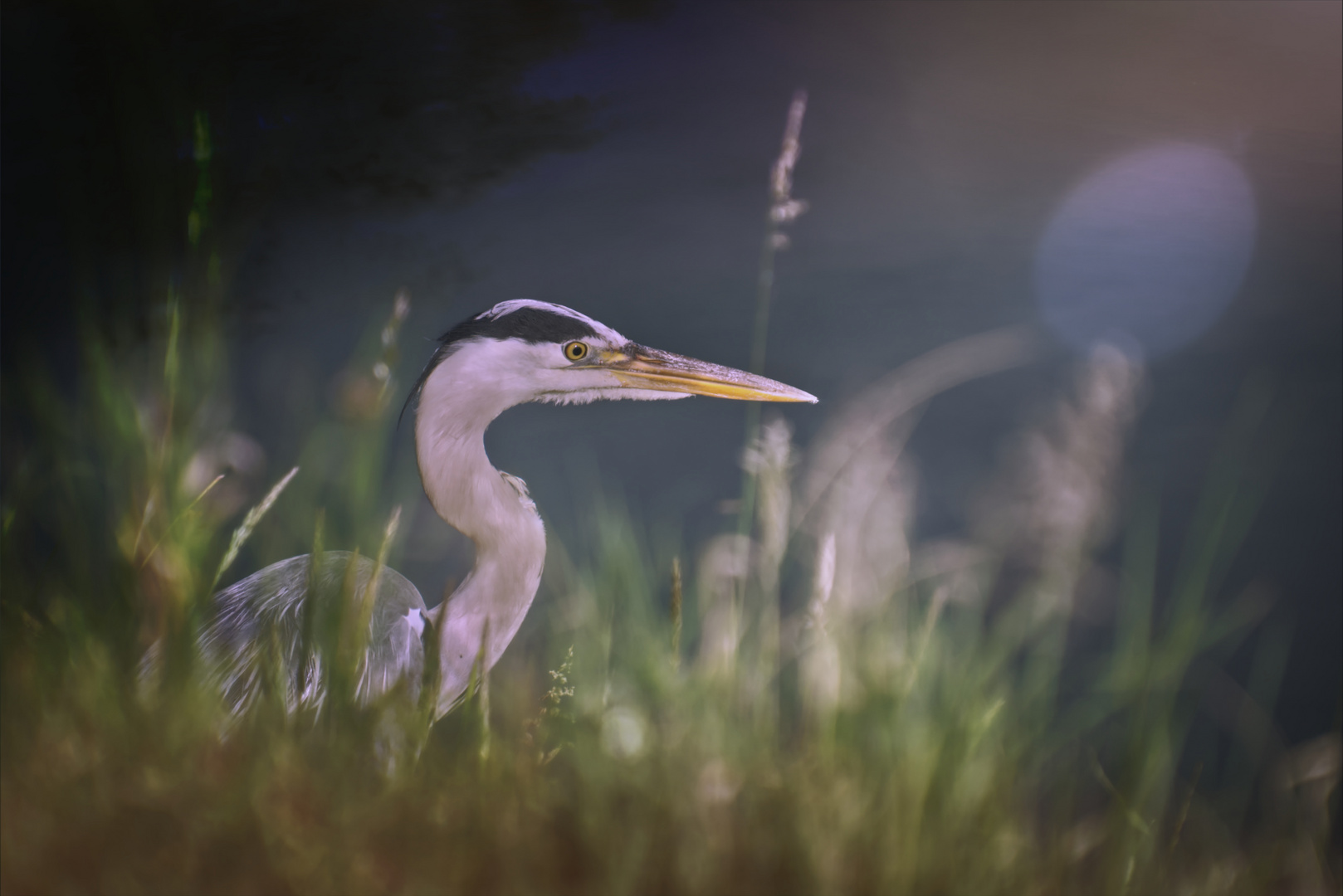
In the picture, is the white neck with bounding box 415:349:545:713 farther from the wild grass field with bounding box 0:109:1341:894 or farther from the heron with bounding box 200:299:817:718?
the wild grass field with bounding box 0:109:1341:894

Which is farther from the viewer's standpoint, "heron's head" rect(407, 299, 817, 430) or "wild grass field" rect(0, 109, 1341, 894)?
"heron's head" rect(407, 299, 817, 430)

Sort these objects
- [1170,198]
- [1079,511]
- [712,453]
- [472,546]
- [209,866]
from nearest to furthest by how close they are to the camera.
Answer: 1. [209,866]
2. [1079,511]
3. [472,546]
4. [1170,198]
5. [712,453]

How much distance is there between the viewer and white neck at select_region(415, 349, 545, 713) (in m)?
1.16

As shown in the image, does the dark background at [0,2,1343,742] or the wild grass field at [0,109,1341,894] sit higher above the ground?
the dark background at [0,2,1343,742]

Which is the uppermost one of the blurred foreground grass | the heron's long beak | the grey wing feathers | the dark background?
the dark background

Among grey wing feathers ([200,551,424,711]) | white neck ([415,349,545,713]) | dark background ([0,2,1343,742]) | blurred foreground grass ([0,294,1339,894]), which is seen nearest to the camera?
blurred foreground grass ([0,294,1339,894])

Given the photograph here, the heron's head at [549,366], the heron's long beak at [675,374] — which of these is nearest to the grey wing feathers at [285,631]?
the heron's head at [549,366]

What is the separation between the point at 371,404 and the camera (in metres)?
0.63

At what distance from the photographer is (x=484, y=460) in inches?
46.6

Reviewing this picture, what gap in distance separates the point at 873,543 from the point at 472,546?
2.88ft

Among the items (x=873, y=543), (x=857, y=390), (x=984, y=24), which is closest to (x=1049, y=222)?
(x=984, y=24)

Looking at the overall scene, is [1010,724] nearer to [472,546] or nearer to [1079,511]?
[1079,511]

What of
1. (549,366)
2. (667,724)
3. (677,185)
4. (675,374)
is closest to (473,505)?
(549,366)

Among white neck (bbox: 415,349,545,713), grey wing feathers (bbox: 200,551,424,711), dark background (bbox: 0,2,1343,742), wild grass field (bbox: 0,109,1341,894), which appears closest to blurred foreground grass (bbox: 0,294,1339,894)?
wild grass field (bbox: 0,109,1341,894)
